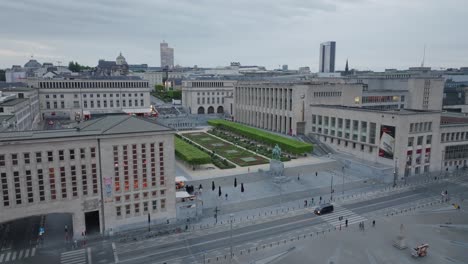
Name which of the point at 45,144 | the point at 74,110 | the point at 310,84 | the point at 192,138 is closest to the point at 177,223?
the point at 45,144

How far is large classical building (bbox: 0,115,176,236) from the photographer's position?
4703 centimetres

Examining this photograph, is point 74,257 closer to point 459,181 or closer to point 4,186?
point 4,186

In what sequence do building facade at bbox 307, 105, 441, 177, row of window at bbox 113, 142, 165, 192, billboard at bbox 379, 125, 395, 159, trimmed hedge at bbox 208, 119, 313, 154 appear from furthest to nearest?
trimmed hedge at bbox 208, 119, 313, 154 → billboard at bbox 379, 125, 395, 159 → building facade at bbox 307, 105, 441, 177 → row of window at bbox 113, 142, 165, 192

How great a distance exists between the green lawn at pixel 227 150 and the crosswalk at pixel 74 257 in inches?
1936

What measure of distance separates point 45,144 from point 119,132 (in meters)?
10.2

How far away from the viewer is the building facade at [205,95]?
179m

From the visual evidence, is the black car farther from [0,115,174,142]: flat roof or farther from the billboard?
the billboard

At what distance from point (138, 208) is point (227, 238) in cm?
1537

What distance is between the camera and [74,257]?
149ft

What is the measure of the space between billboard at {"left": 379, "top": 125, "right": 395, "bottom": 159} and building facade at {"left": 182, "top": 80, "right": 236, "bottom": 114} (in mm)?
100921

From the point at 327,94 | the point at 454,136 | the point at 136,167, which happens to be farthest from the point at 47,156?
the point at 327,94

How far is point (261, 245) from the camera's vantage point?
4950 centimetres

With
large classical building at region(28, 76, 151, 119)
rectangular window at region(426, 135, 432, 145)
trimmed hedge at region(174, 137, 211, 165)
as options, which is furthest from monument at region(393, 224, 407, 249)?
large classical building at region(28, 76, 151, 119)

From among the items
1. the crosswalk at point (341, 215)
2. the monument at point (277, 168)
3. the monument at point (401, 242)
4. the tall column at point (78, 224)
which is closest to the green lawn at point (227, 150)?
the monument at point (277, 168)
